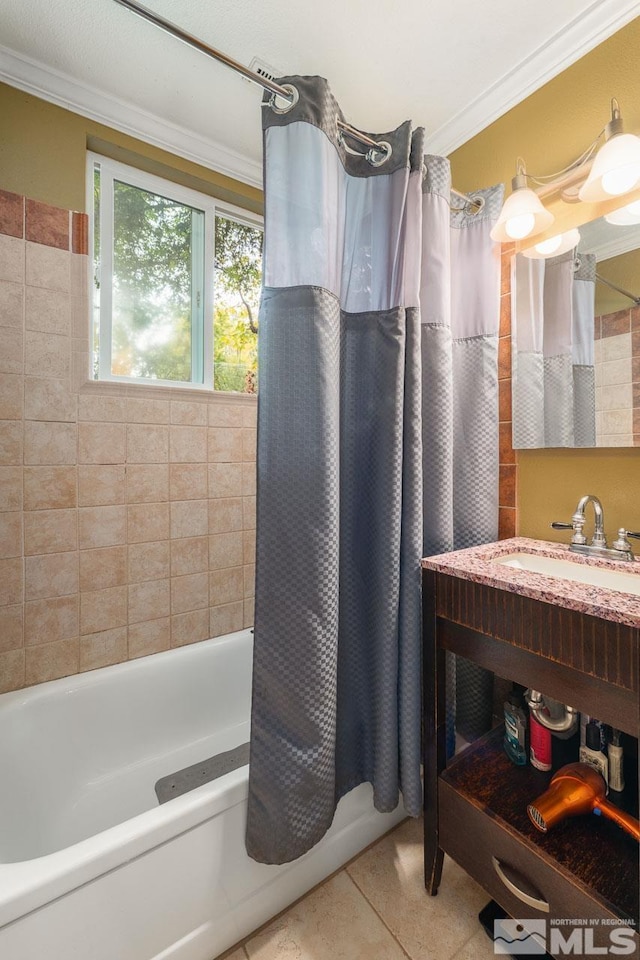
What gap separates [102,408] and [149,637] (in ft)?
2.94

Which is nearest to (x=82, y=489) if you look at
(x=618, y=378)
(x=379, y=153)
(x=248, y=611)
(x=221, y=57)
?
(x=248, y=611)

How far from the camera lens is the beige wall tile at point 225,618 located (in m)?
1.82

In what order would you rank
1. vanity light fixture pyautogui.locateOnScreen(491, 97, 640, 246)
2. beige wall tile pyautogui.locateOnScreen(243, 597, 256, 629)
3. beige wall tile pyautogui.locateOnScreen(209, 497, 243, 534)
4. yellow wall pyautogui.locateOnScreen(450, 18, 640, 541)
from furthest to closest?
1. beige wall tile pyautogui.locateOnScreen(243, 597, 256, 629)
2. beige wall tile pyautogui.locateOnScreen(209, 497, 243, 534)
3. yellow wall pyautogui.locateOnScreen(450, 18, 640, 541)
4. vanity light fixture pyautogui.locateOnScreen(491, 97, 640, 246)

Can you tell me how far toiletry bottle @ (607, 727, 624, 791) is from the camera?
3.26 feet

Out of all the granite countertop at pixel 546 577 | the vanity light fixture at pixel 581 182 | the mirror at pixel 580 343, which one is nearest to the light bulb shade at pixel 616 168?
the vanity light fixture at pixel 581 182

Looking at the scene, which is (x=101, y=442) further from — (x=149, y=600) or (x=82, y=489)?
(x=149, y=600)

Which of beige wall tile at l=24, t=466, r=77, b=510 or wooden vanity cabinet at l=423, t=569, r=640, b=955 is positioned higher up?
beige wall tile at l=24, t=466, r=77, b=510

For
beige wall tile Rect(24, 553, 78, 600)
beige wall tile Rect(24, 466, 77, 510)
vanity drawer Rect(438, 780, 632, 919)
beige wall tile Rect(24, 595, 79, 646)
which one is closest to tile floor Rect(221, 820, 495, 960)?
vanity drawer Rect(438, 780, 632, 919)

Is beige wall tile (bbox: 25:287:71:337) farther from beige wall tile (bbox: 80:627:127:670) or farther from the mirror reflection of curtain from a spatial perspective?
the mirror reflection of curtain

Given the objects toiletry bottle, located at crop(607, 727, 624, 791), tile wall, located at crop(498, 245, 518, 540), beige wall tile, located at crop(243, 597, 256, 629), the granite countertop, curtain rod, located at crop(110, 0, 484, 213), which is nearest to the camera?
the granite countertop

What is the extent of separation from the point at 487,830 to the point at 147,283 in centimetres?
215

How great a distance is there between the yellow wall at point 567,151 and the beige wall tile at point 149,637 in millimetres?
1415

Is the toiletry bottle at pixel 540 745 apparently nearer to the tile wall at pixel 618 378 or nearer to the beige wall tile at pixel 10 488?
the tile wall at pixel 618 378

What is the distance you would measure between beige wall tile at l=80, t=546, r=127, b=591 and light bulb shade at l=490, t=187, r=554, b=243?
1716 millimetres
